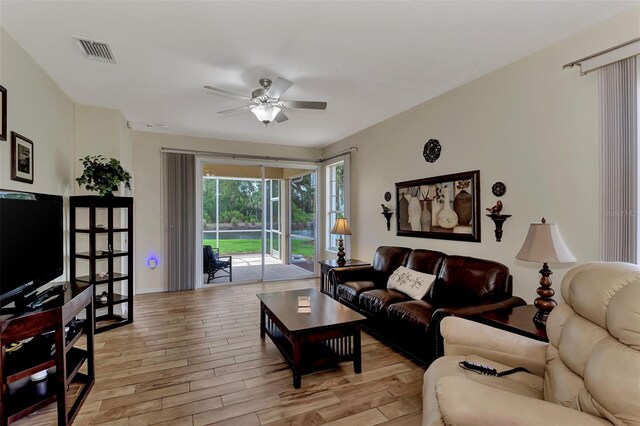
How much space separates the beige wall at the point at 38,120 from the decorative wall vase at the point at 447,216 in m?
3.94

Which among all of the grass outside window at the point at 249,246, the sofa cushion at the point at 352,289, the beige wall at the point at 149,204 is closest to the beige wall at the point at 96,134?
the beige wall at the point at 149,204

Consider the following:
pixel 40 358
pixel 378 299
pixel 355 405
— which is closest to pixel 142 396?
pixel 40 358

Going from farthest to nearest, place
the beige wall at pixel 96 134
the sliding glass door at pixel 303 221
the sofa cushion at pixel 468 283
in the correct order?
1. the sliding glass door at pixel 303 221
2. the beige wall at pixel 96 134
3. the sofa cushion at pixel 468 283

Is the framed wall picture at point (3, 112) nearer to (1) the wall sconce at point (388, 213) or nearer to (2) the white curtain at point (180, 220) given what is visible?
(2) the white curtain at point (180, 220)

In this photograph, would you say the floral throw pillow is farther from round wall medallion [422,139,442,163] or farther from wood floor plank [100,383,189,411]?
wood floor plank [100,383,189,411]

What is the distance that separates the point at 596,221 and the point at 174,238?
17.9 ft

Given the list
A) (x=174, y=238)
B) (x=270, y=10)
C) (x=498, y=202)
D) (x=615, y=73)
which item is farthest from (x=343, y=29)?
(x=174, y=238)

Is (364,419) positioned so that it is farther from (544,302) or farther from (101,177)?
(101,177)

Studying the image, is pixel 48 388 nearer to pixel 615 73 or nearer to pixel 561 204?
pixel 561 204

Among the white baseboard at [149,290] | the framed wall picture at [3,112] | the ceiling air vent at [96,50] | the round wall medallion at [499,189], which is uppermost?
the ceiling air vent at [96,50]

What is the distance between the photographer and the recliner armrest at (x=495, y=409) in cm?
108

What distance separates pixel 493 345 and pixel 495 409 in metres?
0.80

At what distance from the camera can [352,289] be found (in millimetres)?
3723

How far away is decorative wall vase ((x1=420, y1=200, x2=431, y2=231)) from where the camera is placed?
12.6 feet
